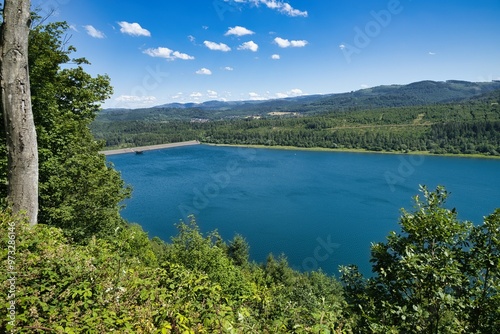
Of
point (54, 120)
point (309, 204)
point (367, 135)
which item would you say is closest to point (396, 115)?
point (367, 135)

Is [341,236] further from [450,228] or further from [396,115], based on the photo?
[396,115]

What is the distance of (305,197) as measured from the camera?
5219cm

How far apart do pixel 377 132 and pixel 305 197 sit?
72.0 meters

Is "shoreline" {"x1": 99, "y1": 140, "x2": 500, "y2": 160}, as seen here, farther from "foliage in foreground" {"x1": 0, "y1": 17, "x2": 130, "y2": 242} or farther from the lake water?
"foliage in foreground" {"x1": 0, "y1": 17, "x2": 130, "y2": 242}

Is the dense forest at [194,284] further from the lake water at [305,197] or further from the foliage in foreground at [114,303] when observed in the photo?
the lake water at [305,197]

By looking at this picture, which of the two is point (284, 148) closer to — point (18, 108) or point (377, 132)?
point (377, 132)

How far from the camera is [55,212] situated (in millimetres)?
8242

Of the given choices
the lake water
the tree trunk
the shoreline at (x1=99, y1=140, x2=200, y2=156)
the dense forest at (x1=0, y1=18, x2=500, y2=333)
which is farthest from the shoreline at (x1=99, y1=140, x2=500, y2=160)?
the tree trunk

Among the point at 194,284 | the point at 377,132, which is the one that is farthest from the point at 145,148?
the point at 194,284

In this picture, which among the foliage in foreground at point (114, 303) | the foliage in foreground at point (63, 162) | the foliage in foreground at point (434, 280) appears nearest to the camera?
the foliage in foreground at point (114, 303)

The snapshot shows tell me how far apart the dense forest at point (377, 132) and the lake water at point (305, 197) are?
11.4 metres

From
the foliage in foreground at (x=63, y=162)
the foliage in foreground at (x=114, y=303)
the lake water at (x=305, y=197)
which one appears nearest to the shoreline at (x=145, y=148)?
the lake water at (x=305, y=197)

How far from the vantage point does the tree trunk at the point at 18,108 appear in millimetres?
3986

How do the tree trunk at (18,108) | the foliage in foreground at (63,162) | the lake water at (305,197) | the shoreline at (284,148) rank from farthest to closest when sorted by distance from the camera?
the shoreline at (284,148), the lake water at (305,197), the foliage in foreground at (63,162), the tree trunk at (18,108)
